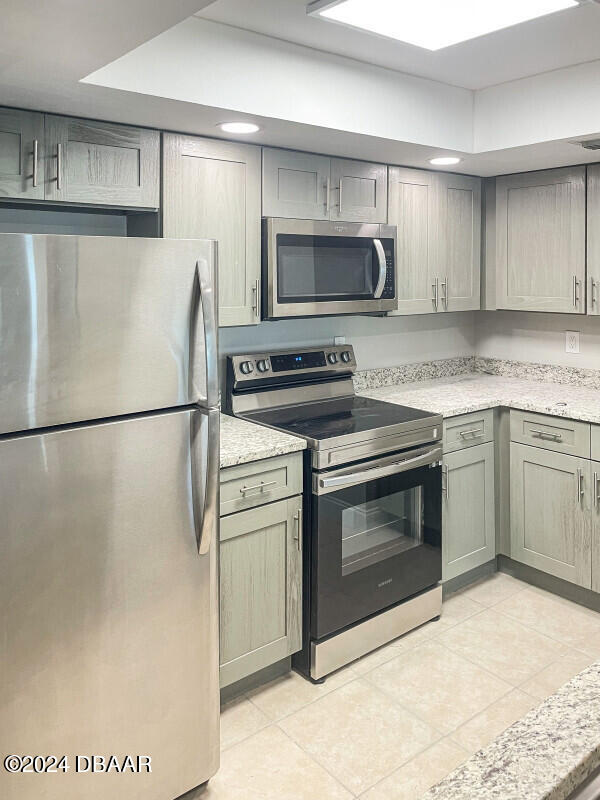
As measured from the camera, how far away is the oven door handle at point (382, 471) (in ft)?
8.30

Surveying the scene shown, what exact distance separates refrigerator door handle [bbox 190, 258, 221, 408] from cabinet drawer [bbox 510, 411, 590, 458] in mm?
1845

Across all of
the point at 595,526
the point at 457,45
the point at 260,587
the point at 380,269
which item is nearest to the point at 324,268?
the point at 380,269

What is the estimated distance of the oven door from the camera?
2543mm

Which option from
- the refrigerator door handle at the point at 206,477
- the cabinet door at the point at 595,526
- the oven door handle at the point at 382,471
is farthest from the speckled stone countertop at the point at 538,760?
the cabinet door at the point at 595,526

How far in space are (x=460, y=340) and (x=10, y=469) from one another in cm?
303

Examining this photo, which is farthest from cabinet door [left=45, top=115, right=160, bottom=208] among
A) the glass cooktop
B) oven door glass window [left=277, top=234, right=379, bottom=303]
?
the glass cooktop

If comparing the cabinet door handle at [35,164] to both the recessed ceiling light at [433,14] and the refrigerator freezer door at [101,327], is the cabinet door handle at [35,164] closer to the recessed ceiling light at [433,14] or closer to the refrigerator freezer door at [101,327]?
the refrigerator freezer door at [101,327]

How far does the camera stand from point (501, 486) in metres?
3.38

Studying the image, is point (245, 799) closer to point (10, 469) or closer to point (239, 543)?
point (239, 543)

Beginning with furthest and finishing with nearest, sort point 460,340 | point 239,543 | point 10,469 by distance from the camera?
point 460,340, point 239,543, point 10,469

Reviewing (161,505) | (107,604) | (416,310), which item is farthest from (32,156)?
(416,310)

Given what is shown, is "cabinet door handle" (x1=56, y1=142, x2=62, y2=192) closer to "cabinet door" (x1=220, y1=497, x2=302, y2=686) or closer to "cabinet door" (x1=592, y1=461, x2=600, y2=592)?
"cabinet door" (x1=220, y1=497, x2=302, y2=686)

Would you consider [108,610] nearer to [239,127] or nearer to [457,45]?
[239,127]

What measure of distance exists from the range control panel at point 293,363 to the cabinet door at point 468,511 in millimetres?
678
